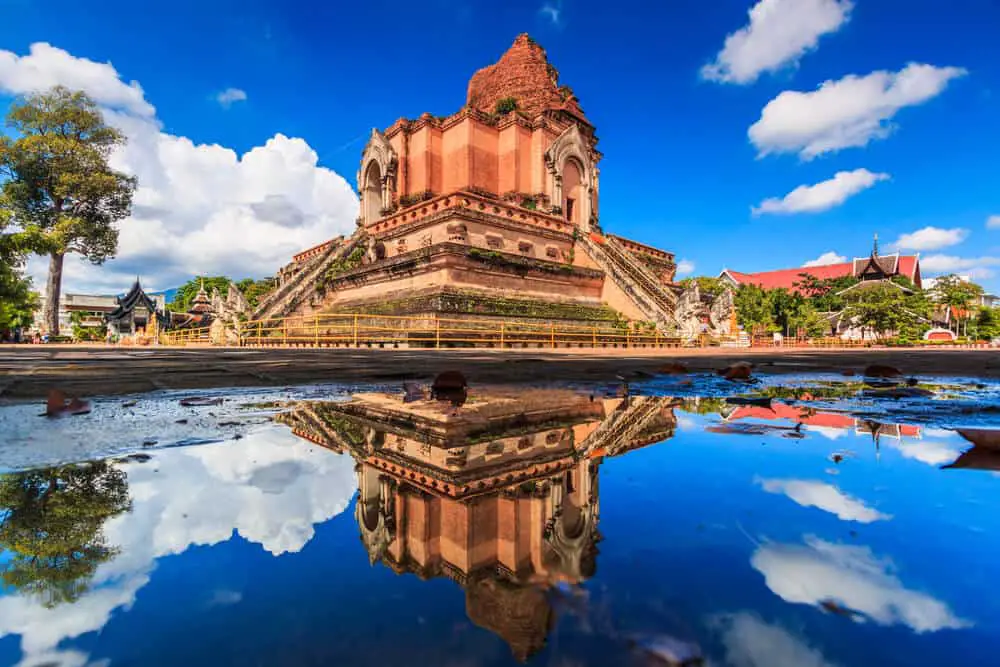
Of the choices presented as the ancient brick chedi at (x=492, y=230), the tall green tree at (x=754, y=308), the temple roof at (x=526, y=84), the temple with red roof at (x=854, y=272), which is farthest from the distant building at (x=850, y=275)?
the temple roof at (x=526, y=84)

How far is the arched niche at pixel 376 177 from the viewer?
2197 centimetres

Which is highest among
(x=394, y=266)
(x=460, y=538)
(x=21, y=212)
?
(x=21, y=212)

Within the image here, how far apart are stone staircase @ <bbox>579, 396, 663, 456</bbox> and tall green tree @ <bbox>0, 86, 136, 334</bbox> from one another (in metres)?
27.5

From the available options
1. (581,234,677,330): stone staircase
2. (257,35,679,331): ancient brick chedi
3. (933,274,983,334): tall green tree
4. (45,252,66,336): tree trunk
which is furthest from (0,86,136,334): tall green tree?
(933,274,983,334): tall green tree

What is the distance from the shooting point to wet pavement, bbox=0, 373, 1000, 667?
58cm

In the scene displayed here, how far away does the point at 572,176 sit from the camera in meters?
22.6

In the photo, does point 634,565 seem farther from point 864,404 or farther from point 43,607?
point 864,404

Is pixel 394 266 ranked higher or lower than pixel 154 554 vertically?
higher

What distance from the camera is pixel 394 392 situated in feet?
10.2

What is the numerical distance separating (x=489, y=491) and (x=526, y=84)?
26.2 m

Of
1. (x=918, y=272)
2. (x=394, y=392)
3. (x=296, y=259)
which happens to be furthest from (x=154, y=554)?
(x=918, y=272)

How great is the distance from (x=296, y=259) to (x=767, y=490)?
2615cm

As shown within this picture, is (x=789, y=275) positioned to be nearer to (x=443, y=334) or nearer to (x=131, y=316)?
(x=443, y=334)

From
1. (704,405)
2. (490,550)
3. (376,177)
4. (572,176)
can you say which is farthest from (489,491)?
(376,177)
